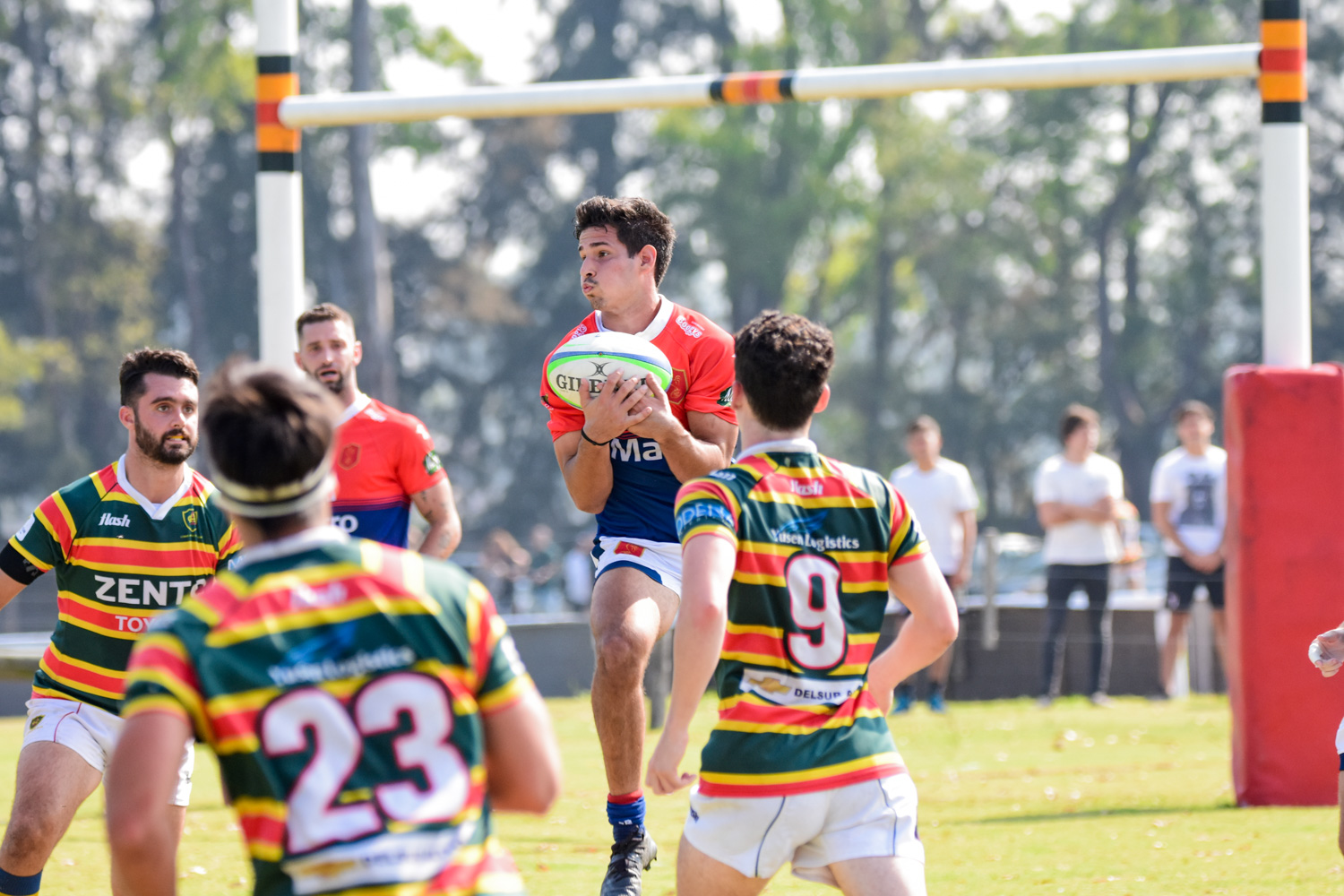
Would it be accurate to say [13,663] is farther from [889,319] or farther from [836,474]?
[889,319]

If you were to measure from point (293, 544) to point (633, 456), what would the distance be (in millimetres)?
3207

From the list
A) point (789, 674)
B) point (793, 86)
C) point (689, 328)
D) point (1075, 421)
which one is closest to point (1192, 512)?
point (1075, 421)

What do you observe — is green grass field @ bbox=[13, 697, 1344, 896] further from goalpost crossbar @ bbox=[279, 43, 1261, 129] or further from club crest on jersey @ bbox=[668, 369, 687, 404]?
goalpost crossbar @ bbox=[279, 43, 1261, 129]

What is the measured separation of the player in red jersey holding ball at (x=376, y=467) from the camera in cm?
631

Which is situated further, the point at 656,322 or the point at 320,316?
the point at 320,316

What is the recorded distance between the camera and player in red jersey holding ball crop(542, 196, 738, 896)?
5613 millimetres

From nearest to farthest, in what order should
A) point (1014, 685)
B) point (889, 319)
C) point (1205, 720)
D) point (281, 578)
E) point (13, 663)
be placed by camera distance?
1. point (281, 578)
2. point (13, 663)
3. point (1205, 720)
4. point (1014, 685)
5. point (889, 319)

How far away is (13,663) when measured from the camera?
8.41 metres

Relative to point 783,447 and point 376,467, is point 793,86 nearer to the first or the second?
point 376,467

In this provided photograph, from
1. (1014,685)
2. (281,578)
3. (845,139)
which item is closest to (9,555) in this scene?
(281,578)

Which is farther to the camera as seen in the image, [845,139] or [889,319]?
[889,319]

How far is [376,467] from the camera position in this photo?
6316 mm

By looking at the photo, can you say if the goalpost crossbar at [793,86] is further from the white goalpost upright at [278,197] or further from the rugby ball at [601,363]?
the rugby ball at [601,363]

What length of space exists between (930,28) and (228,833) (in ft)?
129
